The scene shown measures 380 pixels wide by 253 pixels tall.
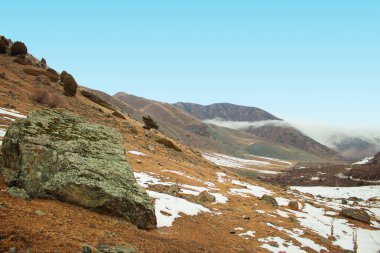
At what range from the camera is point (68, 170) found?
10750 mm

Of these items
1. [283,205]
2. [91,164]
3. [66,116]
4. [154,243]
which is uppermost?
[66,116]

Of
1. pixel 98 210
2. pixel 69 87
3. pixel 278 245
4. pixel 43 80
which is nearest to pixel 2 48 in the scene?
pixel 43 80

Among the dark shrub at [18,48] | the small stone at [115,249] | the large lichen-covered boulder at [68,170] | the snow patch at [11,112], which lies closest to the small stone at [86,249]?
the small stone at [115,249]

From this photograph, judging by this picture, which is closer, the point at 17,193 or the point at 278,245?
the point at 17,193

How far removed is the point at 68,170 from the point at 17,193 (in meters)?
1.70

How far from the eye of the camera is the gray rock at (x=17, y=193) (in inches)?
379

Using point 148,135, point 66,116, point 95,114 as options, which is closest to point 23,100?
point 95,114

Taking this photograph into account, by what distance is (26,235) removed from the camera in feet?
24.6

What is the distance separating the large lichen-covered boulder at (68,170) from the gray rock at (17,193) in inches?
8.1

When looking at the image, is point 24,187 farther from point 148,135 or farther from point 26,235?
point 148,135

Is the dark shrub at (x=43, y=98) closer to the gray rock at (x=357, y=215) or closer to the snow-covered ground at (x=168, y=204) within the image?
the snow-covered ground at (x=168, y=204)

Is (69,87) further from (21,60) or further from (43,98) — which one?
(21,60)

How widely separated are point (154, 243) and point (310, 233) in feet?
45.9

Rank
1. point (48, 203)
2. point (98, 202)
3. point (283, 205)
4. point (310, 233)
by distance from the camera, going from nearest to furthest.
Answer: point (48, 203), point (98, 202), point (310, 233), point (283, 205)
